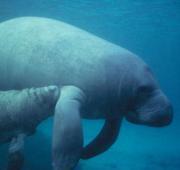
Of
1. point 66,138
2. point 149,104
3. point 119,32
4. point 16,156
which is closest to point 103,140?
point 149,104

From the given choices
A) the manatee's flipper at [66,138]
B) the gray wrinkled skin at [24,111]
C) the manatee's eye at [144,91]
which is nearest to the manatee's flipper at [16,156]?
the gray wrinkled skin at [24,111]

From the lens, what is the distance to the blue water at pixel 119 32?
547 inches

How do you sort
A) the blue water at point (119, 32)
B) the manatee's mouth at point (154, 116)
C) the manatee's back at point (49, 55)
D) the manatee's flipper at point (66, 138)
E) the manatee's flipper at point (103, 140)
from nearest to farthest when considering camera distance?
the manatee's flipper at point (66, 138) < the manatee's mouth at point (154, 116) < the manatee's back at point (49, 55) < the manatee's flipper at point (103, 140) < the blue water at point (119, 32)

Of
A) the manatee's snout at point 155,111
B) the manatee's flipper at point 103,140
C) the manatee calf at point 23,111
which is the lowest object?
the manatee's flipper at point 103,140

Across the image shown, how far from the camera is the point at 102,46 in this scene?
21.7ft

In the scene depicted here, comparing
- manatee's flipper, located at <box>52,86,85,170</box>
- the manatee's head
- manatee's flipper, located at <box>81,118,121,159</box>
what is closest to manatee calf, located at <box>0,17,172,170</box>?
the manatee's head

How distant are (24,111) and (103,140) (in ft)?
6.61

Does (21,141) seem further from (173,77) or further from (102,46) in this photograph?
(173,77)

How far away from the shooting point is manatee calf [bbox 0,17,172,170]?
6.15 m

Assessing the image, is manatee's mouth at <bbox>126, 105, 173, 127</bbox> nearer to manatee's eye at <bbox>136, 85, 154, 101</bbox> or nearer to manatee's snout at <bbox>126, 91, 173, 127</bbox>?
manatee's snout at <bbox>126, 91, 173, 127</bbox>

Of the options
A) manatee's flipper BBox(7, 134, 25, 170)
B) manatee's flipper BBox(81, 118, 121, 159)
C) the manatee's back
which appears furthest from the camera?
manatee's flipper BBox(81, 118, 121, 159)

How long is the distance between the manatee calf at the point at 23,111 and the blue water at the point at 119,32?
4628 millimetres

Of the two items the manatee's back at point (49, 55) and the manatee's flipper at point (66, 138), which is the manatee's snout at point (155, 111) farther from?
the manatee's flipper at point (66, 138)

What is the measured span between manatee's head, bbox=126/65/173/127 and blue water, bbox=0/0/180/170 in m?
5.91
